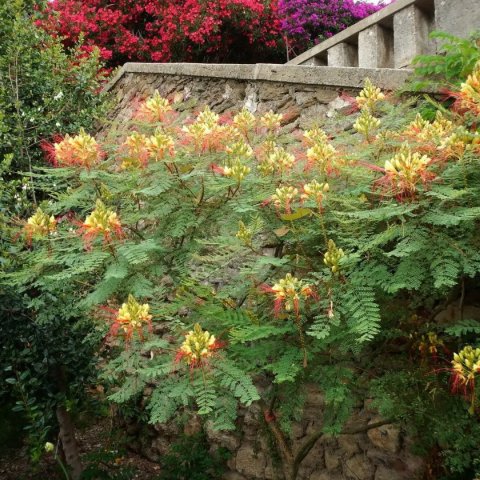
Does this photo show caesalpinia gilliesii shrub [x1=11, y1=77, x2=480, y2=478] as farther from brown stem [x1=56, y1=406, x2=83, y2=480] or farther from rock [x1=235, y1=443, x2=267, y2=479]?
brown stem [x1=56, y1=406, x2=83, y2=480]

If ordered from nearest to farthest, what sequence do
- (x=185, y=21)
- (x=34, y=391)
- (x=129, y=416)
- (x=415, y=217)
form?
(x=415, y=217) < (x=34, y=391) < (x=129, y=416) < (x=185, y=21)

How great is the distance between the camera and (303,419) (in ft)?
12.9

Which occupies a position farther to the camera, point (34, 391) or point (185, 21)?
point (185, 21)

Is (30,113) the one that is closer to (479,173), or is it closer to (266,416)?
(266,416)

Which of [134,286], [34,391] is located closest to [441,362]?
[134,286]

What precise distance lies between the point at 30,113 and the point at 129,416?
2.94 meters

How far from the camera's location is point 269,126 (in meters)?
3.32

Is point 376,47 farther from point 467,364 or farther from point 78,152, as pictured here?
point 467,364

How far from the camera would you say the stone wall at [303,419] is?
3604mm

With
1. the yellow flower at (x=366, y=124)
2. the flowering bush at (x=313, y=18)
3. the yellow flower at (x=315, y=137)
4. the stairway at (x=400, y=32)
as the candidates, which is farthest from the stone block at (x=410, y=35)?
the flowering bush at (x=313, y=18)

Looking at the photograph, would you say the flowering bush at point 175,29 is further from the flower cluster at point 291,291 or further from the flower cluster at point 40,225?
the flower cluster at point 291,291

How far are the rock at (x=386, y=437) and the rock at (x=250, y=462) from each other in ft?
3.05

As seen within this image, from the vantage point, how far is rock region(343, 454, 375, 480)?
3666 mm

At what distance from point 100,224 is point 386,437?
93.5 inches
